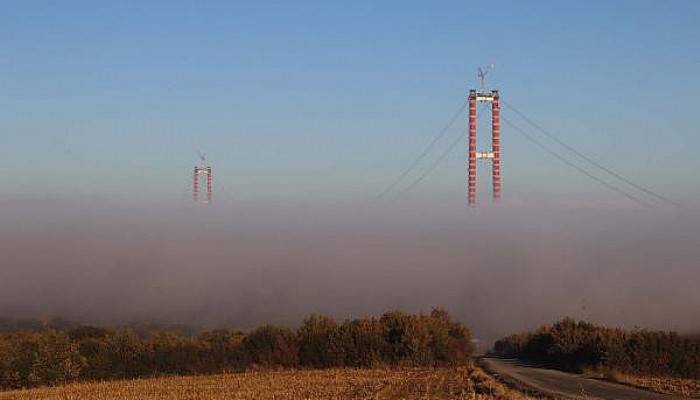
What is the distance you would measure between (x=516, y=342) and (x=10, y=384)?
178ft

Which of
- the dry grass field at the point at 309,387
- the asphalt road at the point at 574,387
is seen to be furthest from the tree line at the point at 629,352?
the dry grass field at the point at 309,387

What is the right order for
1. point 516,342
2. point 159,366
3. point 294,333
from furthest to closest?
point 516,342, point 294,333, point 159,366

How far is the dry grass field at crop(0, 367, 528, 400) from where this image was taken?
33000mm

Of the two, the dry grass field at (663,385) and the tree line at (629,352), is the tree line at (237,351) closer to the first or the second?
the tree line at (629,352)

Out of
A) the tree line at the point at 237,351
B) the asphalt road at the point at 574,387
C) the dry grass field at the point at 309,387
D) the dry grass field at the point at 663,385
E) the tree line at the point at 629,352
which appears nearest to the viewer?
the dry grass field at the point at 309,387

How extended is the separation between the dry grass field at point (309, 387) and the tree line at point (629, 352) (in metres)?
9.48

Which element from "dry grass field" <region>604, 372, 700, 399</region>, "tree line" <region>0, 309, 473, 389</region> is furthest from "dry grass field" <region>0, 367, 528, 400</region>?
"tree line" <region>0, 309, 473, 389</region>

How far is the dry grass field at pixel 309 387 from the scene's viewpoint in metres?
33.0

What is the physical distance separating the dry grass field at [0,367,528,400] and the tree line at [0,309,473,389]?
30.1 feet

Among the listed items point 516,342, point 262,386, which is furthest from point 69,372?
point 516,342

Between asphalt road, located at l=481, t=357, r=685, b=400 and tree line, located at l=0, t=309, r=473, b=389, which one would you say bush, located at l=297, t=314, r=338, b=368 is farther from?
asphalt road, located at l=481, t=357, r=685, b=400

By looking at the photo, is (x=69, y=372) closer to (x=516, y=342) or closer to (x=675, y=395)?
(x=675, y=395)

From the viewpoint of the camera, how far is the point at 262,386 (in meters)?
38.2

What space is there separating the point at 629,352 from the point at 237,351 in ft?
83.6
